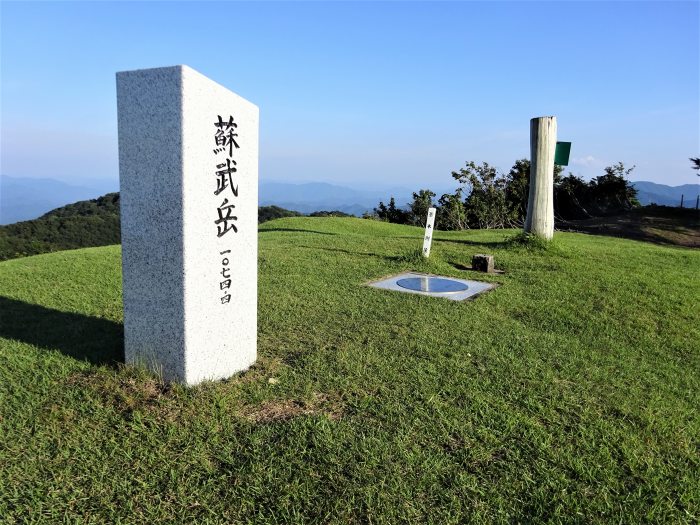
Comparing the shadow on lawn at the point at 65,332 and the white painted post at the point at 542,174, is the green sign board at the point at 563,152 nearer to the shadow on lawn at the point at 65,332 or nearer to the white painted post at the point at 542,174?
the white painted post at the point at 542,174

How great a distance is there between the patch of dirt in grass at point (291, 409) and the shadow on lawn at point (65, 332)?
1.36 metres

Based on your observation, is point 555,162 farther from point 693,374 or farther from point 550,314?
point 693,374

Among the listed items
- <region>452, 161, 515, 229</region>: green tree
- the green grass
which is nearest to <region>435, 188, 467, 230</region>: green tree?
<region>452, 161, 515, 229</region>: green tree

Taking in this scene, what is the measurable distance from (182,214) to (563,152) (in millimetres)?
9195

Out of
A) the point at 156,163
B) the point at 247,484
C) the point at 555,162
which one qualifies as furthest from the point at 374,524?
the point at 555,162

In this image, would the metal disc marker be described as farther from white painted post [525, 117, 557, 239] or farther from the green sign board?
the green sign board

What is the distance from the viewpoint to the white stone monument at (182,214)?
3.12 meters

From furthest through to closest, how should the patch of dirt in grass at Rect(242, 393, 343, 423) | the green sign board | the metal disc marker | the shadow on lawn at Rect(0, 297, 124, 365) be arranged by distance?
the green sign board → the metal disc marker → the shadow on lawn at Rect(0, 297, 124, 365) → the patch of dirt in grass at Rect(242, 393, 343, 423)

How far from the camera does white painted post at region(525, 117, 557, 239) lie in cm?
988

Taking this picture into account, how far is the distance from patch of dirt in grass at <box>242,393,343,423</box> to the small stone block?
533 cm

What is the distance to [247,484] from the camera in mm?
2439

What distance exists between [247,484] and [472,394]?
176 centimetres

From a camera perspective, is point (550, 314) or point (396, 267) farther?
point (396, 267)

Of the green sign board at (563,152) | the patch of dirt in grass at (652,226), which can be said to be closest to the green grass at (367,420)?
the green sign board at (563,152)
